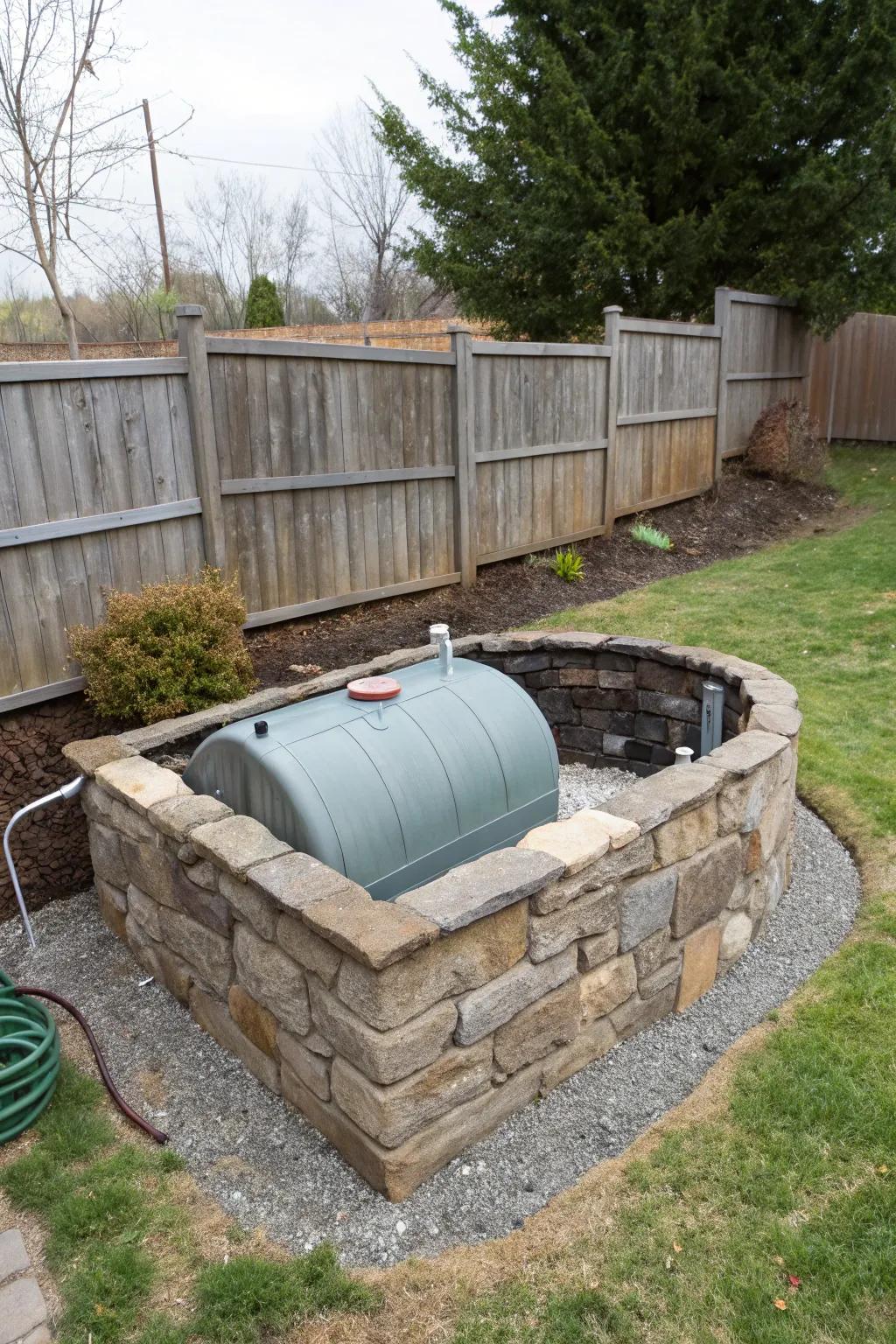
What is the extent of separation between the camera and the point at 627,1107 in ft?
9.91

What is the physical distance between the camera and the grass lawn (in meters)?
2.23

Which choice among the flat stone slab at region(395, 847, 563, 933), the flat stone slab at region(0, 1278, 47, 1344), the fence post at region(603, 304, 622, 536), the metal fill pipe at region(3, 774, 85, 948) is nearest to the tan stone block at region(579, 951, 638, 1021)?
the flat stone slab at region(395, 847, 563, 933)

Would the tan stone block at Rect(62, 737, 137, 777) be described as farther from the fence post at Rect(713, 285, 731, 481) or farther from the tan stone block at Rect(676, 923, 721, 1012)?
the fence post at Rect(713, 285, 731, 481)

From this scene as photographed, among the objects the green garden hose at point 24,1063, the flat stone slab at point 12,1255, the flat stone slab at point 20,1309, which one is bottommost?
the flat stone slab at point 12,1255

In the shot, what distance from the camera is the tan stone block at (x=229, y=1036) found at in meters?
3.10

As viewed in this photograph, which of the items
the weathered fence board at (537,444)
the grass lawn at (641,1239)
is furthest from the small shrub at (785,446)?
the grass lawn at (641,1239)

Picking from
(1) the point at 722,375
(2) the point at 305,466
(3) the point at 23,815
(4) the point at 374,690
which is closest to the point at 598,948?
(4) the point at 374,690

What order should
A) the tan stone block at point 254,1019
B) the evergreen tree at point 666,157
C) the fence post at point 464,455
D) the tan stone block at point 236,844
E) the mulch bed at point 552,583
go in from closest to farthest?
the tan stone block at point 236,844 < the tan stone block at point 254,1019 < the mulch bed at point 552,583 < the fence post at point 464,455 < the evergreen tree at point 666,157

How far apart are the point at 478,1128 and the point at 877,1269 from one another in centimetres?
109

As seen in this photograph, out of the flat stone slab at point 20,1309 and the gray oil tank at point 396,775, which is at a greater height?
the gray oil tank at point 396,775

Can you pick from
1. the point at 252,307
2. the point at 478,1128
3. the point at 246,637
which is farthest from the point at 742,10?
the point at 252,307

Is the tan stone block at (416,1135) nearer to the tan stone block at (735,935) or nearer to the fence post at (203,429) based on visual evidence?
the tan stone block at (735,935)

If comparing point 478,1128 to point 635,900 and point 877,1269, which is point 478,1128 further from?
point 877,1269

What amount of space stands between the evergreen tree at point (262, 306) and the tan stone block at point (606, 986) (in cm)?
2206
